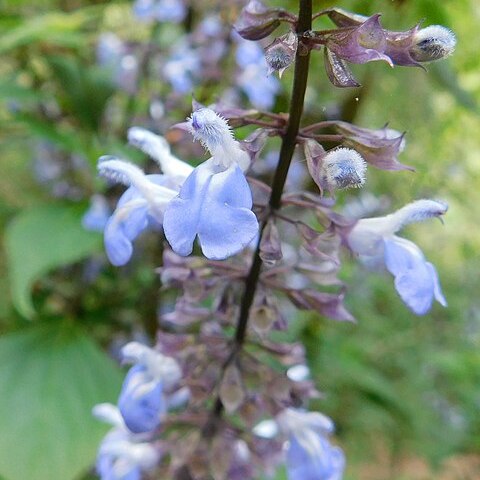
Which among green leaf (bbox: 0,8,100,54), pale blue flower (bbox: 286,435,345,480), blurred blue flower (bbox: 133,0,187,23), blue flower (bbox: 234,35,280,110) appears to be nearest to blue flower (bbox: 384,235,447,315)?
pale blue flower (bbox: 286,435,345,480)

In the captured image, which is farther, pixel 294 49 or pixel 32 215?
pixel 32 215

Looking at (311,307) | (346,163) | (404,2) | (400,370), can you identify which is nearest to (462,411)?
(400,370)

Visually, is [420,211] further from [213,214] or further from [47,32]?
[47,32]

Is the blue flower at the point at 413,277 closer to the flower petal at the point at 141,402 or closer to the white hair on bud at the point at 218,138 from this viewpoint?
the white hair on bud at the point at 218,138

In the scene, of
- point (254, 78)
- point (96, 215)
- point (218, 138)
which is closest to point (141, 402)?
point (218, 138)

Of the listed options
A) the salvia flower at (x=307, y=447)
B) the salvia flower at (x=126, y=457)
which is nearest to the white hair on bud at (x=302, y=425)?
the salvia flower at (x=307, y=447)

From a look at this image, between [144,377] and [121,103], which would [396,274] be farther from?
[121,103]
